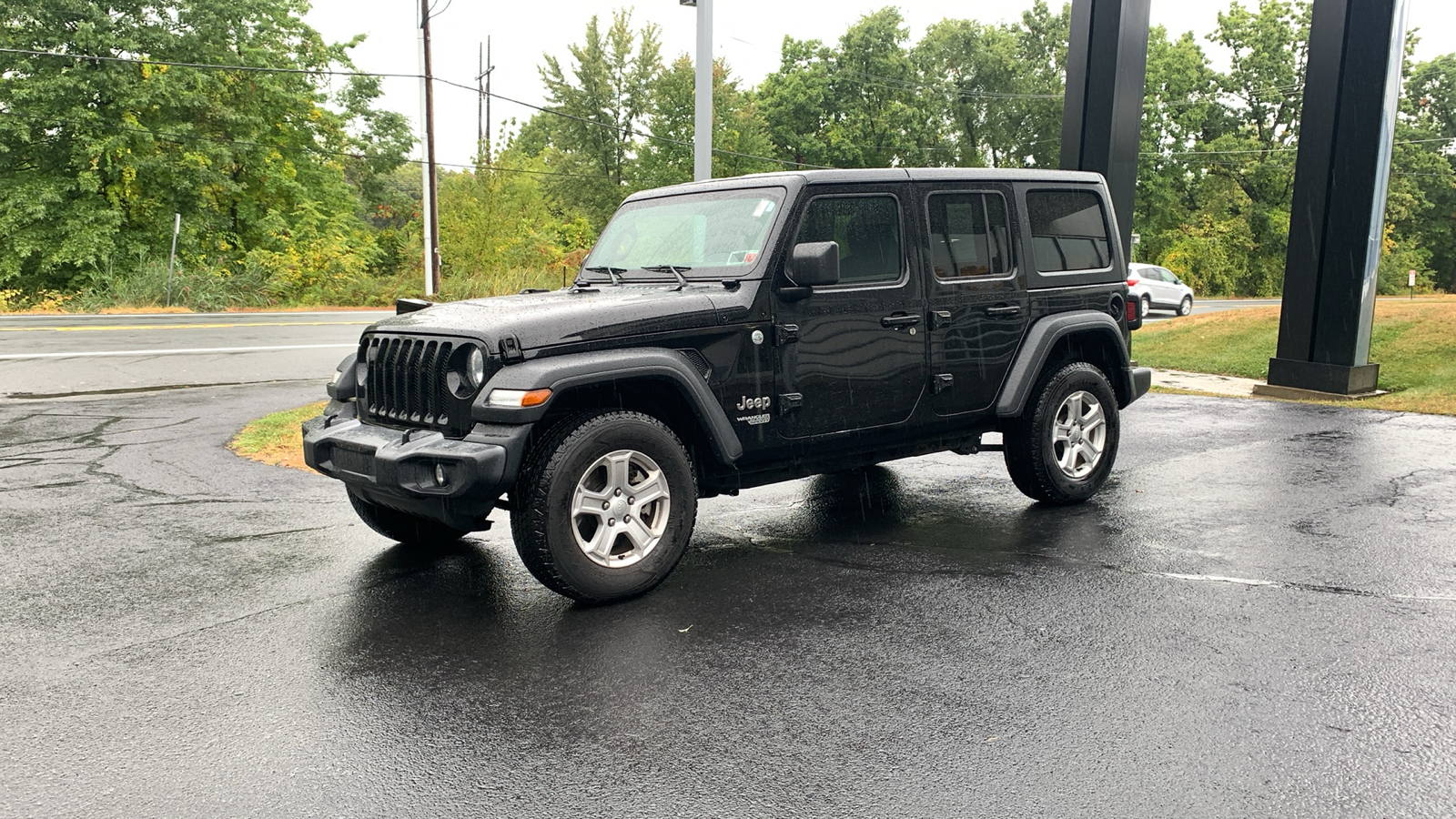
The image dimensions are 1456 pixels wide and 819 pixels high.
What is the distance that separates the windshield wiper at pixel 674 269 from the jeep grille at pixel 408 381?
122 cm

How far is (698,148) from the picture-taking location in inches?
463

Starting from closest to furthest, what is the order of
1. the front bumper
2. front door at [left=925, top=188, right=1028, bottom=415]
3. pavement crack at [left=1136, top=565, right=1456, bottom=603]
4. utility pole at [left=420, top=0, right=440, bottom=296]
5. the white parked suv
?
the front bumper < pavement crack at [left=1136, top=565, right=1456, bottom=603] < front door at [left=925, top=188, right=1028, bottom=415] < utility pole at [left=420, top=0, right=440, bottom=296] < the white parked suv

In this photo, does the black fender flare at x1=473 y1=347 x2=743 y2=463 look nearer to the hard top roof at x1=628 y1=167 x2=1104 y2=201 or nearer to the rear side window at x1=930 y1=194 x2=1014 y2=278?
the hard top roof at x1=628 y1=167 x2=1104 y2=201

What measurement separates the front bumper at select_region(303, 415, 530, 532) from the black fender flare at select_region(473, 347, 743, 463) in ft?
0.34

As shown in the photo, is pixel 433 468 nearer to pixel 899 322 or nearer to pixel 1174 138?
pixel 899 322

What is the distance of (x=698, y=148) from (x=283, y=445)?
18.3 ft

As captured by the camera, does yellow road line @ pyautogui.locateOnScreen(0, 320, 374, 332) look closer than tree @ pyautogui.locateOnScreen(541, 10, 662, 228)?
Yes

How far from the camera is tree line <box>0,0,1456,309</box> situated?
30609mm

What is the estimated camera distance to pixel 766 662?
397 cm

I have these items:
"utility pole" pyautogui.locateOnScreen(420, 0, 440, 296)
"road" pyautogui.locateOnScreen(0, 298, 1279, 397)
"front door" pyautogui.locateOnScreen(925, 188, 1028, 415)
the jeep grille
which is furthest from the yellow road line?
"front door" pyautogui.locateOnScreen(925, 188, 1028, 415)

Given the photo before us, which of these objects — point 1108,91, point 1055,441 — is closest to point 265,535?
point 1055,441

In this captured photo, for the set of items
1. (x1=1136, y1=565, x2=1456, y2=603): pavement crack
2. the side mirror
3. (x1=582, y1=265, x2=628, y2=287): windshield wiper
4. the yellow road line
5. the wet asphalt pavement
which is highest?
the side mirror

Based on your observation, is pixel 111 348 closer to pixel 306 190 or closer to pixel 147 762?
pixel 147 762

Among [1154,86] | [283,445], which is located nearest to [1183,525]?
[283,445]
